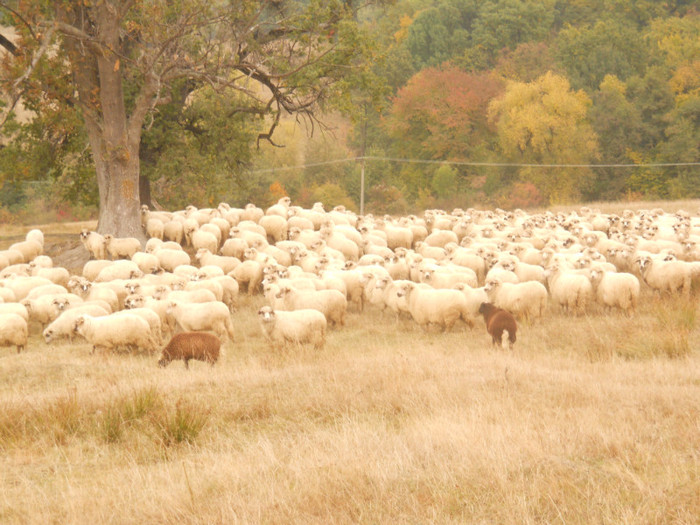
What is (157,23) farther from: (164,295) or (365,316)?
(365,316)

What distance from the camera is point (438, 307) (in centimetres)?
1380

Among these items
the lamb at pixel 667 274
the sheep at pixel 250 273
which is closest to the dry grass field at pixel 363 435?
the lamb at pixel 667 274

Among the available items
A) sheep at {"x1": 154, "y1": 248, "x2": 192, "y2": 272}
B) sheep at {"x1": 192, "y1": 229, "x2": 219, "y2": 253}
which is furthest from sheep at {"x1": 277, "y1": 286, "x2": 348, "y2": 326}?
sheep at {"x1": 192, "y1": 229, "x2": 219, "y2": 253}

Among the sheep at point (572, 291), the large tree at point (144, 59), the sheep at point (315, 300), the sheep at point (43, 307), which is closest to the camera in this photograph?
the sheep at point (315, 300)

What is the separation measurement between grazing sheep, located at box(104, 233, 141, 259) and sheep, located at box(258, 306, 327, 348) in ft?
30.3

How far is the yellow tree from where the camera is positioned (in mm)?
55094

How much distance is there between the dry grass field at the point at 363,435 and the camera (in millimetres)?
5664

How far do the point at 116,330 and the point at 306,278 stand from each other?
14.5ft

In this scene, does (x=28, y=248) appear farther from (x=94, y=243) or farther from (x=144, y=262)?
(x=144, y=262)

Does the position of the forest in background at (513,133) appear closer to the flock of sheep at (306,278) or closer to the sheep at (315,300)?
the flock of sheep at (306,278)

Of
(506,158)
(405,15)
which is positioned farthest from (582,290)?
(405,15)

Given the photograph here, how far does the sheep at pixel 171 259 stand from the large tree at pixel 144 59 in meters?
3.20

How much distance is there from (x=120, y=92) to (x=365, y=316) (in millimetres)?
11260

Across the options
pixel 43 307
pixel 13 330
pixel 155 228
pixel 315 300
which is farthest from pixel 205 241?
pixel 13 330
